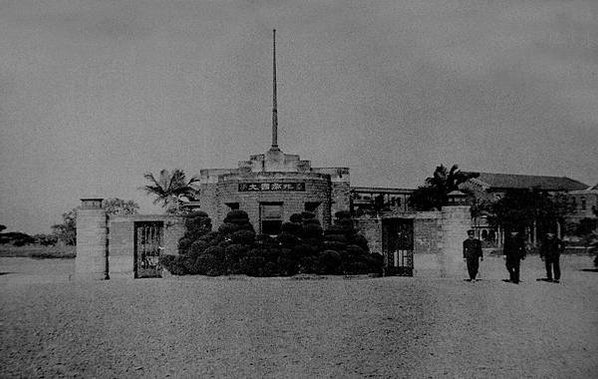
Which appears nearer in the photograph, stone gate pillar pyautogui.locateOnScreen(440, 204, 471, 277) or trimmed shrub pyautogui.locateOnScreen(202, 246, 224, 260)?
trimmed shrub pyautogui.locateOnScreen(202, 246, 224, 260)

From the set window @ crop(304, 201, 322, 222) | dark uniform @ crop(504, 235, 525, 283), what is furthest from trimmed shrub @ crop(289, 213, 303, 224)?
dark uniform @ crop(504, 235, 525, 283)

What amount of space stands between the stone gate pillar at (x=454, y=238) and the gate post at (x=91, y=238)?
9.38 m

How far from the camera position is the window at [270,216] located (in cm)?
1850

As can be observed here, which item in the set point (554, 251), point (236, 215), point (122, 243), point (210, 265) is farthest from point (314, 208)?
point (554, 251)

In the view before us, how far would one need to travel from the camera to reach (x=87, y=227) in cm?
1759

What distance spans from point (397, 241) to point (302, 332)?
36.6ft

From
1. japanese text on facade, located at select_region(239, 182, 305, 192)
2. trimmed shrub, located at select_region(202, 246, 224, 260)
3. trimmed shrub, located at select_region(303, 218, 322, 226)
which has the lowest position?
trimmed shrub, located at select_region(202, 246, 224, 260)

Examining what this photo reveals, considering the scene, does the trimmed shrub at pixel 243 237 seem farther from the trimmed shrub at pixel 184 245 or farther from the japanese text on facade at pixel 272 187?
the japanese text on facade at pixel 272 187

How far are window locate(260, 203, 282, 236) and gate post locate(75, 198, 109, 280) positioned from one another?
445 cm

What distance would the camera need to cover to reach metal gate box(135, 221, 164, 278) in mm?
18000

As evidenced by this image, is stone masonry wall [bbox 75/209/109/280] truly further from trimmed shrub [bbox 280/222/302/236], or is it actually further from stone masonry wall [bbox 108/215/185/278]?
trimmed shrub [bbox 280/222/302/236]

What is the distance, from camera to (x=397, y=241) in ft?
61.1

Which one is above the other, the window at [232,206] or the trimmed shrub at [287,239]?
the window at [232,206]

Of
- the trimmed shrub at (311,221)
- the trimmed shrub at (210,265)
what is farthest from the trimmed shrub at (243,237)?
the trimmed shrub at (311,221)
